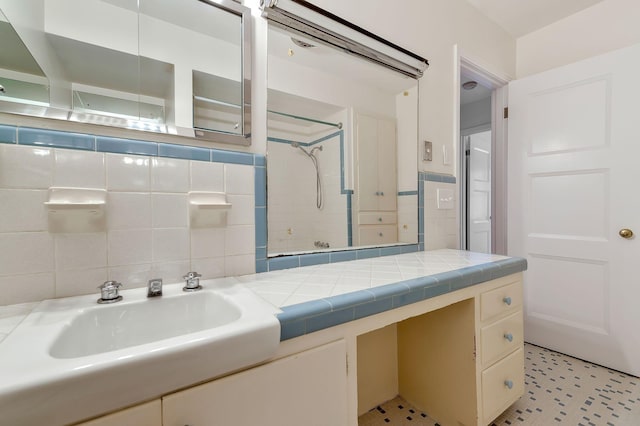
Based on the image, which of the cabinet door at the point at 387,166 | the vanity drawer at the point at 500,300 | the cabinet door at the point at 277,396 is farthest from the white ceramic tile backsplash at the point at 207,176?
the vanity drawer at the point at 500,300

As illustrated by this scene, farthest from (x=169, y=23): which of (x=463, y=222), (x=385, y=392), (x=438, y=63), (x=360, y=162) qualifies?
(x=463, y=222)

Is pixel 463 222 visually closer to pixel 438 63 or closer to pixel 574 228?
pixel 574 228

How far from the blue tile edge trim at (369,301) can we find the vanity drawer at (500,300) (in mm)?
90

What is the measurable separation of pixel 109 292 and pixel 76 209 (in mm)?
245

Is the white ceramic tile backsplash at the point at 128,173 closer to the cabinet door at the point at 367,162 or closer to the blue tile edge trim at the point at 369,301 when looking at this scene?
the blue tile edge trim at the point at 369,301

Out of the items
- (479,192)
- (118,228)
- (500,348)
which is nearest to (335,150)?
(118,228)

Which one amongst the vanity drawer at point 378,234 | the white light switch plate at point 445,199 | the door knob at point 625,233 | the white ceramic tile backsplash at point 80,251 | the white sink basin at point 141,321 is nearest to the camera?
the white sink basin at point 141,321

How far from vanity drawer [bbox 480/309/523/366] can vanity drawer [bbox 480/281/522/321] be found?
0.14 feet

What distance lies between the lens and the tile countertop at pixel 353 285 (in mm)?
645

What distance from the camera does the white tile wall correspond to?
0.69 metres

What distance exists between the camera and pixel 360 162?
1.49 metres

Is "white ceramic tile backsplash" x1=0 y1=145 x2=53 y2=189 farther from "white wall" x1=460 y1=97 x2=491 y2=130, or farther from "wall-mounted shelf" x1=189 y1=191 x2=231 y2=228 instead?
"white wall" x1=460 y1=97 x2=491 y2=130

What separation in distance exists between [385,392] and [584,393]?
42.1 inches

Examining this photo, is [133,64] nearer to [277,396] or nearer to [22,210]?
[22,210]
